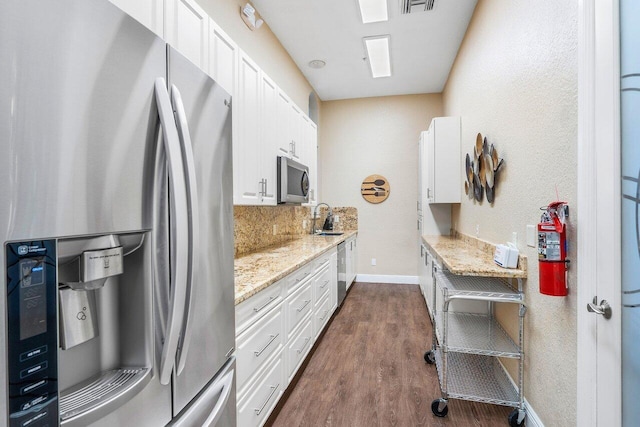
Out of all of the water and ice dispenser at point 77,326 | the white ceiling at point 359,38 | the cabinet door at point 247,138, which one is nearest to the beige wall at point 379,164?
the white ceiling at point 359,38

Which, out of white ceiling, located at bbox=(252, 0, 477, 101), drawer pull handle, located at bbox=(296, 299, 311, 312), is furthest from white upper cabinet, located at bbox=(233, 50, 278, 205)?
white ceiling, located at bbox=(252, 0, 477, 101)

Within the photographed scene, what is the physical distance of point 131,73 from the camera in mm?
702

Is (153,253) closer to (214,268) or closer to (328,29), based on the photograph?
(214,268)

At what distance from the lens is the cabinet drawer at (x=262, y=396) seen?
152 centimetres

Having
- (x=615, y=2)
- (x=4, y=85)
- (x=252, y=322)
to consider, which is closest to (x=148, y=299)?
(x=4, y=85)

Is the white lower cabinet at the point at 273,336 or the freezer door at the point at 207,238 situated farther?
the white lower cabinet at the point at 273,336

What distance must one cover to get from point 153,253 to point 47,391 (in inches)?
12.4

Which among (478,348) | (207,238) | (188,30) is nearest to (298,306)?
(478,348)

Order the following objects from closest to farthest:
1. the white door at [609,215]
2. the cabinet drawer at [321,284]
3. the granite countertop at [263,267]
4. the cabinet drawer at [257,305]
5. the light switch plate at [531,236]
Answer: the white door at [609,215] → the cabinet drawer at [257,305] → the granite countertop at [263,267] → the light switch plate at [531,236] → the cabinet drawer at [321,284]

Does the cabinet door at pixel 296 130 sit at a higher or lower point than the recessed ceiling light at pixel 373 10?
lower

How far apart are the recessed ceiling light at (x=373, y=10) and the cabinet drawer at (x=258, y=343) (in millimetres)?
2905

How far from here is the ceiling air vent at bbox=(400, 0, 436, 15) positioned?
2982 mm

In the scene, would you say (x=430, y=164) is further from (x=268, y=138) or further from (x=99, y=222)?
(x=99, y=222)

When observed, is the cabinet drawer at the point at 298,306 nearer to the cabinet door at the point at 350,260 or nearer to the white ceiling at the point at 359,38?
the cabinet door at the point at 350,260
